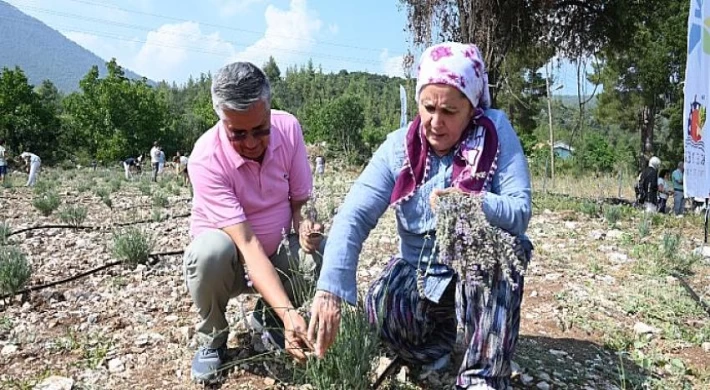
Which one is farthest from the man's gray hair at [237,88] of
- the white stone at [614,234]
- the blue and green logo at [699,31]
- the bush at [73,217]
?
the bush at [73,217]

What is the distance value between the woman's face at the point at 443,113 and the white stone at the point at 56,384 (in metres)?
1.53

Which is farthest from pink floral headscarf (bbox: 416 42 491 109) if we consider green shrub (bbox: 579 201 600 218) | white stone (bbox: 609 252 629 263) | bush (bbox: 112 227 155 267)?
green shrub (bbox: 579 201 600 218)

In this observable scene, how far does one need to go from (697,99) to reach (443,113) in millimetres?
4024

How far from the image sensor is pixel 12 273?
293cm

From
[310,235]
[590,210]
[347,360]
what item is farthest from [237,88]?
[590,210]

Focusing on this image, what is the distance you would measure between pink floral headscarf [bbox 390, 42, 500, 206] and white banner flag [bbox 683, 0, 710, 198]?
359cm

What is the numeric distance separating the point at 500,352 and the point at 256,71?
117 centimetres

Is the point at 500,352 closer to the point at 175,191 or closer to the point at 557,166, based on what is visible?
the point at 175,191

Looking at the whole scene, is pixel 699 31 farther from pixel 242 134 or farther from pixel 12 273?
pixel 12 273

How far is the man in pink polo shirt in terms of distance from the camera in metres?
1.72

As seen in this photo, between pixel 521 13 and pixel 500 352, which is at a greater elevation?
pixel 521 13

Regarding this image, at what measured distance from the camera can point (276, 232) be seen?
2.01m

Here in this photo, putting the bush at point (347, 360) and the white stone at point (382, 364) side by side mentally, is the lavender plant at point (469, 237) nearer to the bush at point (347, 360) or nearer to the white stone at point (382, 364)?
the bush at point (347, 360)

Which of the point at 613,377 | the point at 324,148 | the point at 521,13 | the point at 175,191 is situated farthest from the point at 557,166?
the point at 613,377
